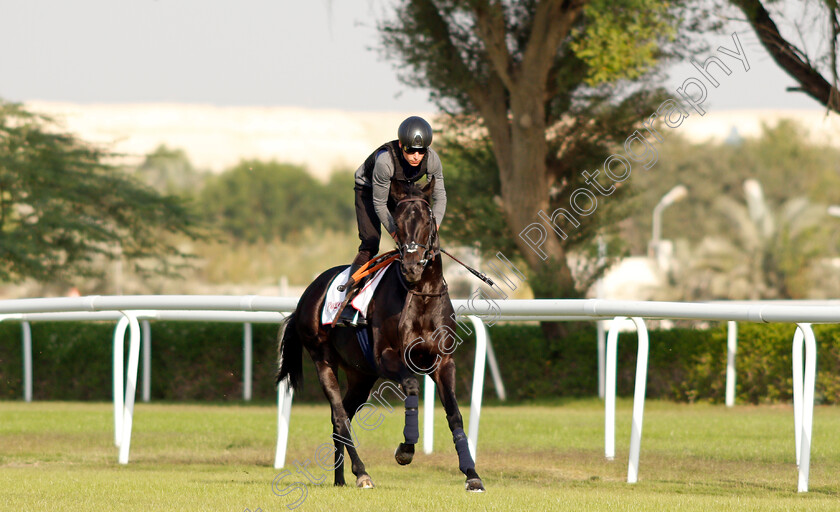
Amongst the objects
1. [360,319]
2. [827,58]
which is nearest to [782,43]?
[827,58]

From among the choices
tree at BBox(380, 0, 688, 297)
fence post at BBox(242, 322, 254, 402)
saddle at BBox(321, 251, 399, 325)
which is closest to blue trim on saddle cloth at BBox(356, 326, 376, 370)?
saddle at BBox(321, 251, 399, 325)

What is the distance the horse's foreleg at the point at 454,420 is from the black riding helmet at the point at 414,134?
4.03 feet

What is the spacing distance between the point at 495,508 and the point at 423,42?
1284 cm

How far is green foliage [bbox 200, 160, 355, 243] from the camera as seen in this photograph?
90000mm

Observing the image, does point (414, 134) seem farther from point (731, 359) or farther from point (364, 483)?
point (731, 359)

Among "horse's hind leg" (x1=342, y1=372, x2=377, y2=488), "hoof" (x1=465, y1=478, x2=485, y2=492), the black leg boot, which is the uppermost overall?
the black leg boot

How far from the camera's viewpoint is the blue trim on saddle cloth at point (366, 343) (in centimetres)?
694

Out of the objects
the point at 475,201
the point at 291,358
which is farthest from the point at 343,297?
the point at 475,201

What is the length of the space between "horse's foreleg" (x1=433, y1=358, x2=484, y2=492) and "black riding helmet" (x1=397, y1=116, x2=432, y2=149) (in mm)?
1229

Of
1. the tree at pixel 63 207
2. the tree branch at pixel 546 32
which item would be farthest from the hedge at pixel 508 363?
the tree at pixel 63 207

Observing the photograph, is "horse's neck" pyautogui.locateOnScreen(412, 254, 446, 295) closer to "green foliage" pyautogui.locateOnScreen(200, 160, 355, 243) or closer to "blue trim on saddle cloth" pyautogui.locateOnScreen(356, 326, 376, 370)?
"blue trim on saddle cloth" pyautogui.locateOnScreen(356, 326, 376, 370)

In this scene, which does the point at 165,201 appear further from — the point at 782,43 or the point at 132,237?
the point at 782,43

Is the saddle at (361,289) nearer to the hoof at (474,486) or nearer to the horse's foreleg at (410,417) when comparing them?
the horse's foreleg at (410,417)

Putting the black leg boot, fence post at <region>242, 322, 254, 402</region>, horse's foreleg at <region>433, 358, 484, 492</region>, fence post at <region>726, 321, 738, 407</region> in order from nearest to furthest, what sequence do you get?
horse's foreleg at <region>433, 358, 484, 492</region>
the black leg boot
fence post at <region>726, 321, 738, 407</region>
fence post at <region>242, 322, 254, 402</region>
